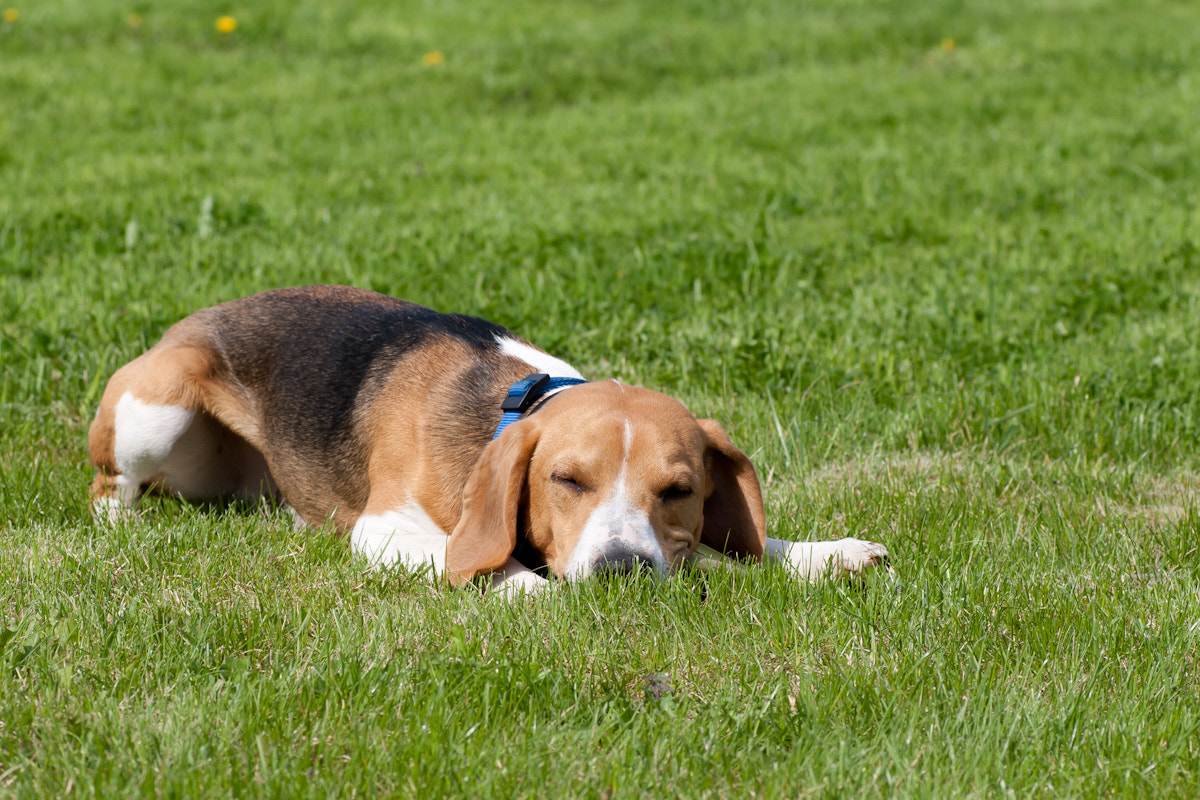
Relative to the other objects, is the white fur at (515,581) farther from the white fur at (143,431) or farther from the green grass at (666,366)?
the white fur at (143,431)

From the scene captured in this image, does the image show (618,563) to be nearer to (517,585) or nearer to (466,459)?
(517,585)

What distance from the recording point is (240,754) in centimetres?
281

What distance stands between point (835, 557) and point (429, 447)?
153cm

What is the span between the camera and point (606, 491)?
3.76m

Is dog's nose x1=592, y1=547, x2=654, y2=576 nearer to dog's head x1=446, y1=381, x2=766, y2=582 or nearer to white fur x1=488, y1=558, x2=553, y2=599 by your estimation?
dog's head x1=446, y1=381, x2=766, y2=582

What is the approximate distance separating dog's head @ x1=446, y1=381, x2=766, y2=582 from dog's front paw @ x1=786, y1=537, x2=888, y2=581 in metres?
0.17

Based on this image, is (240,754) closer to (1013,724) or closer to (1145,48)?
(1013,724)

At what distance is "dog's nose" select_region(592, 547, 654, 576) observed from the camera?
3607mm

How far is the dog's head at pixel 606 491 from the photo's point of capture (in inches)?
146

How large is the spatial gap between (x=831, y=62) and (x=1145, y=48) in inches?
138

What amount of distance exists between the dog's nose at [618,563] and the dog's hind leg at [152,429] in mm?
2232

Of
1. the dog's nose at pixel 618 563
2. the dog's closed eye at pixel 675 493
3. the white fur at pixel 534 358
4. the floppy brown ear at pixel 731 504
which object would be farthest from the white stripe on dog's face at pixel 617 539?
the white fur at pixel 534 358

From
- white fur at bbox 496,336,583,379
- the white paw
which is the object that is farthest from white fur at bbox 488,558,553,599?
white fur at bbox 496,336,583,379

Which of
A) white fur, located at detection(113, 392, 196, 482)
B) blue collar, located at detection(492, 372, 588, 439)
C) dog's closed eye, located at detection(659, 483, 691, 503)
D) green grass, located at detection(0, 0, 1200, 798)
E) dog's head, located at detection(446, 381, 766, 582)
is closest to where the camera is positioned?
green grass, located at detection(0, 0, 1200, 798)
